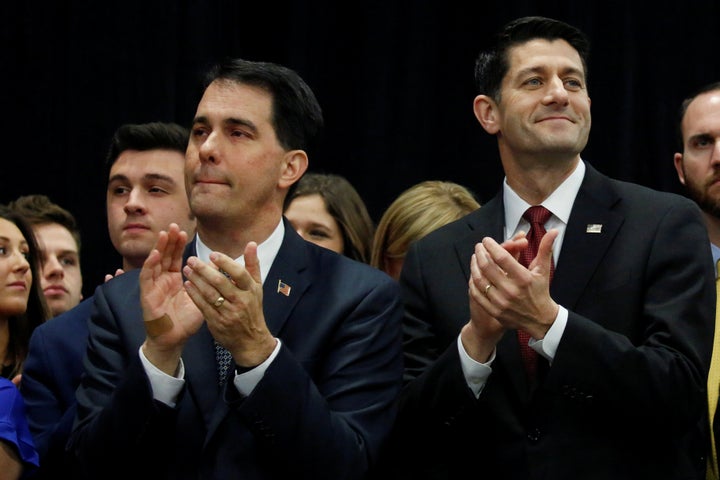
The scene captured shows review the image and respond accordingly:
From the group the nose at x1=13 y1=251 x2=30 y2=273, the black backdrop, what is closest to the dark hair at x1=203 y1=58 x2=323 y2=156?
the nose at x1=13 y1=251 x2=30 y2=273

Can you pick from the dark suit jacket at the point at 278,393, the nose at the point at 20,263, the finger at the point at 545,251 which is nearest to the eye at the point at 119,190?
the nose at the point at 20,263

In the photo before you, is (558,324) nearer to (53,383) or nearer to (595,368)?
(595,368)

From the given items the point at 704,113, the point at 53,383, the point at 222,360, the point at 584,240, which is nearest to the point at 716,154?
the point at 704,113

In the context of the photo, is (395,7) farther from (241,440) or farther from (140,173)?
(241,440)

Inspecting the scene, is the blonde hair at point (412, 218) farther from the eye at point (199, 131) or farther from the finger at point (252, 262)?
the finger at point (252, 262)

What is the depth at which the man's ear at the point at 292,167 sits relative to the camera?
9.55 ft

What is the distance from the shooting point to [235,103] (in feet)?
9.46

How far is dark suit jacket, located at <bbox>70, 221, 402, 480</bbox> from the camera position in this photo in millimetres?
2459

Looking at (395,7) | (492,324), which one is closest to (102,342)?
(492,324)

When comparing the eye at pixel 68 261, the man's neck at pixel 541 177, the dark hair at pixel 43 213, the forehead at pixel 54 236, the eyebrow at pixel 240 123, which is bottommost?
the eye at pixel 68 261

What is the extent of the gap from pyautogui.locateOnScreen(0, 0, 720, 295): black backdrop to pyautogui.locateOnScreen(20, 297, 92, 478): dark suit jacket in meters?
1.64

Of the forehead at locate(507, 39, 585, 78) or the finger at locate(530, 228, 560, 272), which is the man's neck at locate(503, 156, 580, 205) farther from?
the finger at locate(530, 228, 560, 272)

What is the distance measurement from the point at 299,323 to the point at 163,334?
331 millimetres

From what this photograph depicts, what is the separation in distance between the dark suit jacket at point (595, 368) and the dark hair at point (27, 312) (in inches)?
49.8
